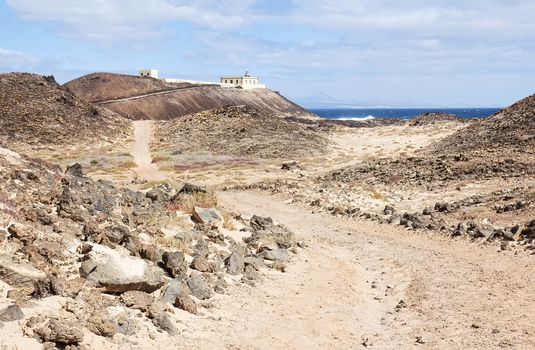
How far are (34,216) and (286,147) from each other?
145ft

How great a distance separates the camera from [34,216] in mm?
12688

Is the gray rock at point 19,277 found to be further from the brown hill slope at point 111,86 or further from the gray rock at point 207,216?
the brown hill slope at point 111,86

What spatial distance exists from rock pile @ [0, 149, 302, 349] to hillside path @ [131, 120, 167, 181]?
25223 millimetres

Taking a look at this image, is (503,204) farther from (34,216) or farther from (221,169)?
(221,169)

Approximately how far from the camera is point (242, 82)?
13800 centimetres

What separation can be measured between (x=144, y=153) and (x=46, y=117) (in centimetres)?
1538

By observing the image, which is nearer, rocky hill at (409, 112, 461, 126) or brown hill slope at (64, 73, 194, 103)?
rocky hill at (409, 112, 461, 126)

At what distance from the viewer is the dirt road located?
36.7ft

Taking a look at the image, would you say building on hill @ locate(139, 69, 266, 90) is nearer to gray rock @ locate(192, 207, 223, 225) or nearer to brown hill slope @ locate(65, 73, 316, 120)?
brown hill slope @ locate(65, 73, 316, 120)

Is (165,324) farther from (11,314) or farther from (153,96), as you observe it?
(153,96)

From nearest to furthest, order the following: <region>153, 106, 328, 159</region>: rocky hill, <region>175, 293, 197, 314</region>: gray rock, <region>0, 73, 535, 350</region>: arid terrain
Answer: <region>0, 73, 535, 350</region>: arid terrain, <region>175, 293, 197, 314</region>: gray rock, <region>153, 106, 328, 159</region>: rocky hill

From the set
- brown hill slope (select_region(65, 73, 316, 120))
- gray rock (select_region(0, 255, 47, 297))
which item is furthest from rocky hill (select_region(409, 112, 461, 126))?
gray rock (select_region(0, 255, 47, 297))

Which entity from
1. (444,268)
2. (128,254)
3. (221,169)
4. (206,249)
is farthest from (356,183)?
(128,254)

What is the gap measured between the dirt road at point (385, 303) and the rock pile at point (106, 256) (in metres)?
0.81
